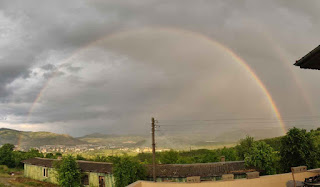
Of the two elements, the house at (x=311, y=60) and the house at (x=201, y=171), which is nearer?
the house at (x=311, y=60)

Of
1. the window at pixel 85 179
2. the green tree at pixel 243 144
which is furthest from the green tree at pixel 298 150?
the window at pixel 85 179

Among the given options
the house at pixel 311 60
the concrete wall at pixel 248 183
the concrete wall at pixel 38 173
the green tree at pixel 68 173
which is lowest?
the concrete wall at pixel 38 173

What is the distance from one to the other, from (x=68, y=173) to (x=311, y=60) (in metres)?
32.1

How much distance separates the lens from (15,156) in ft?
212

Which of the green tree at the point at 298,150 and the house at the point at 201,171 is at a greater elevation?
the green tree at the point at 298,150

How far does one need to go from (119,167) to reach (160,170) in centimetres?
644

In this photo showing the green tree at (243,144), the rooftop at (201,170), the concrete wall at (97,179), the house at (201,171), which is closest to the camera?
the house at (201,171)

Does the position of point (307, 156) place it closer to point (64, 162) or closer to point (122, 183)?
point (122, 183)

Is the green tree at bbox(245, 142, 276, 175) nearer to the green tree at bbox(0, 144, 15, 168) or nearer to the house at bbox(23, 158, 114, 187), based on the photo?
the house at bbox(23, 158, 114, 187)

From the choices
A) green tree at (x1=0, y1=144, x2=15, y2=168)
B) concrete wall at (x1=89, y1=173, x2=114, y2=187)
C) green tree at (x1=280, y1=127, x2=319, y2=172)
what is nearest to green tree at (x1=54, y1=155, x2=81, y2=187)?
concrete wall at (x1=89, y1=173, x2=114, y2=187)

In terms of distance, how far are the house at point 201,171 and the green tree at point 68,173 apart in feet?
34.1

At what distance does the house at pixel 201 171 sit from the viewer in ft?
86.8

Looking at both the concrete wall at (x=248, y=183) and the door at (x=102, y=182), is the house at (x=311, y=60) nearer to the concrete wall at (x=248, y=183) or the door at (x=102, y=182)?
the concrete wall at (x=248, y=183)

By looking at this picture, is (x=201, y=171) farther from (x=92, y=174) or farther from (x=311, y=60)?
(x=311, y=60)
